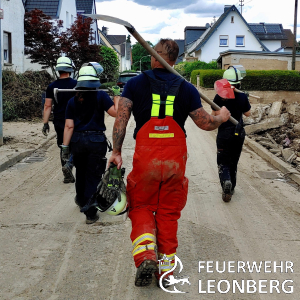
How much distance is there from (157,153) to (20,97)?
1390 cm

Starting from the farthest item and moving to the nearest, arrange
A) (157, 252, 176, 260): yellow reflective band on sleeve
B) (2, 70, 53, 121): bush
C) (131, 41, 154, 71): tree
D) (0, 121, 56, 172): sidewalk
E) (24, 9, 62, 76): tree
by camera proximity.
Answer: (131, 41, 154, 71): tree
(24, 9, 62, 76): tree
(2, 70, 53, 121): bush
(0, 121, 56, 172): sidewalk
(157, 252, 176, 260): yellow reflective band on sleeve

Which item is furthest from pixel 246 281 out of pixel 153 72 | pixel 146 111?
pixel 153 72

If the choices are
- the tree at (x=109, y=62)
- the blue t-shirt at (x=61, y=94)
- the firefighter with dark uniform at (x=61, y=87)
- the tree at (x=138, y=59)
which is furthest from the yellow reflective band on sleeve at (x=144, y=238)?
the tree at (x=138, y=59)

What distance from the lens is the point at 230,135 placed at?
257 inches

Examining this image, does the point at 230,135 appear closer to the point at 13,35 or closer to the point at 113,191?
the point at 113,191

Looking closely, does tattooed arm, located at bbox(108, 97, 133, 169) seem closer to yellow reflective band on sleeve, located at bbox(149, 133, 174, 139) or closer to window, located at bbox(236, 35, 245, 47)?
yellow reflective band on sleeve, located at bbox(149, 133, 174, 139)

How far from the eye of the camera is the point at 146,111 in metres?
3.67

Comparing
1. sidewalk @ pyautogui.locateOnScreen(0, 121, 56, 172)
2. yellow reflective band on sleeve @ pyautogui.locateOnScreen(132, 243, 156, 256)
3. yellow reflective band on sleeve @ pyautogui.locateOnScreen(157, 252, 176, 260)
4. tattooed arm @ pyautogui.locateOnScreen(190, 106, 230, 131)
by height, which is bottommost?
sidewalk @ pyautogui.locateOnScreen(0, 121, 56, 172)

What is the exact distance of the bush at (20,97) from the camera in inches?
636

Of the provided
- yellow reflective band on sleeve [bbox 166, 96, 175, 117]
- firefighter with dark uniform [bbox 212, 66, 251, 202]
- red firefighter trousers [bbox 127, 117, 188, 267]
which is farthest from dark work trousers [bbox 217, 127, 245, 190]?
yellow reflective band on sleeve [bbox 166, 96, 175, 117]

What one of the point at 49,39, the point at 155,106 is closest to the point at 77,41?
the point at 49,39

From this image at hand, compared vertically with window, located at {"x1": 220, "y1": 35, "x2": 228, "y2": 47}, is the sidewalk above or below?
below

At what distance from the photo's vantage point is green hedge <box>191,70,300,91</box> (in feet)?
91.1

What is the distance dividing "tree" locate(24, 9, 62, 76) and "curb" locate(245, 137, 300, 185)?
1354 centimetres
